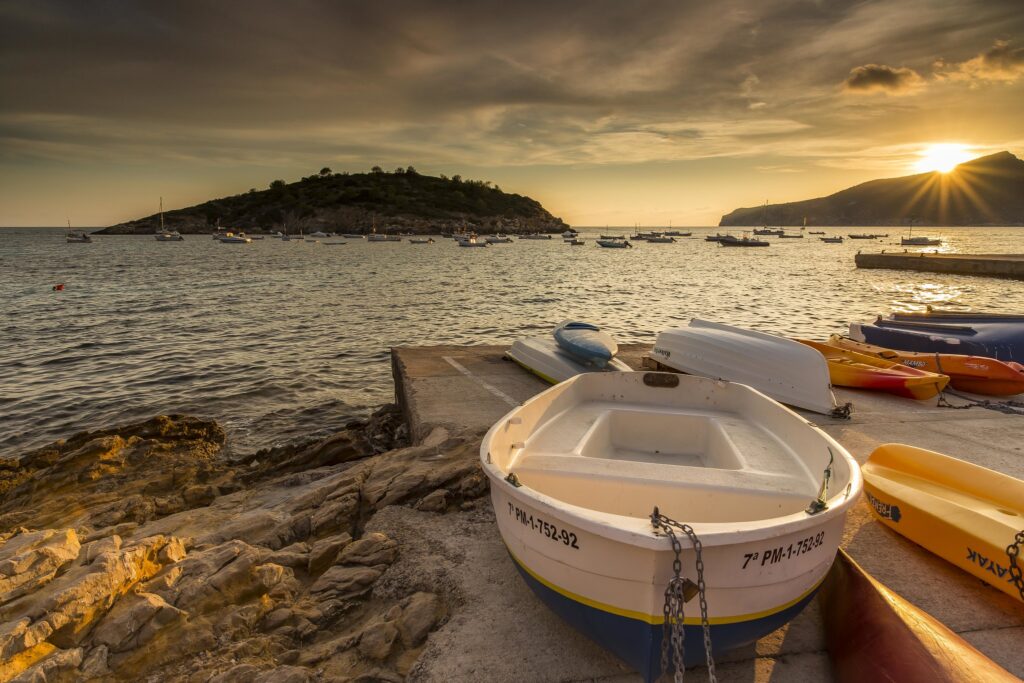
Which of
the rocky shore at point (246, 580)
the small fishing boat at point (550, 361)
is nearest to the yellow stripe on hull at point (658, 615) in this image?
the rocky shore at point (246, 580)

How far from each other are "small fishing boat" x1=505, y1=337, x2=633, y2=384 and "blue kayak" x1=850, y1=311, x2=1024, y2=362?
7.60 m

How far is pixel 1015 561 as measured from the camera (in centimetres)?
395

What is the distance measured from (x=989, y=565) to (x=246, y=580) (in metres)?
5.83

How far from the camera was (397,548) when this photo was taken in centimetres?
495

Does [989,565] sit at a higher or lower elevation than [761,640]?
higher

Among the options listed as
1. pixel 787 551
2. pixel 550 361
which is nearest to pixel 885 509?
pixel 787 551

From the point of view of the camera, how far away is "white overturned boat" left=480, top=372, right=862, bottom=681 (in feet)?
9.78

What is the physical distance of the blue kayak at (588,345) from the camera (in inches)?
391

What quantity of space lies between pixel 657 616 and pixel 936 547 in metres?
3.27

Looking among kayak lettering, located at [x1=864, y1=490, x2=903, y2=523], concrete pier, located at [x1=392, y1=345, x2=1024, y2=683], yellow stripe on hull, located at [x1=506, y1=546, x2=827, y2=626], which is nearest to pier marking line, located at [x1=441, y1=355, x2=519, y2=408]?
concrete pier, located at [x1=392, y1=345, x2=1024, y2=683]

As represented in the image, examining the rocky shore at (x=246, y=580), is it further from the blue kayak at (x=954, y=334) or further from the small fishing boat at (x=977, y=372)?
the blue kayak at (x=954, y=334)

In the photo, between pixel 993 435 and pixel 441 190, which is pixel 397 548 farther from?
pixel 441 190

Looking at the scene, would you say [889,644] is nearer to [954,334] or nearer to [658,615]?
[658,615]

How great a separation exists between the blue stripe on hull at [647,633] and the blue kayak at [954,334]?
40.4ft
